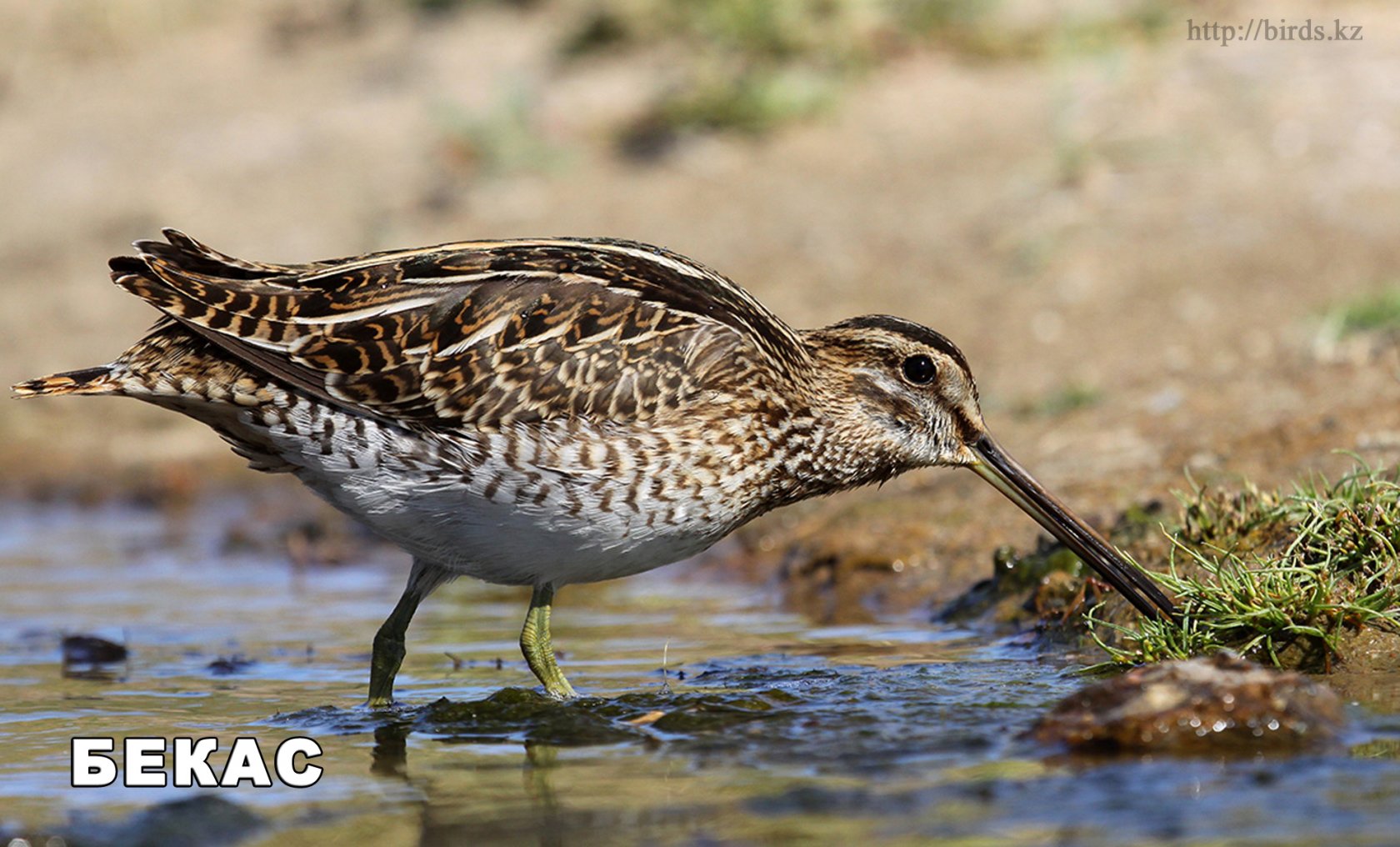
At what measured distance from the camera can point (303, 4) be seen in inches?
691

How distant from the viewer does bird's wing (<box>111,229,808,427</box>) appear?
A: 244 inches

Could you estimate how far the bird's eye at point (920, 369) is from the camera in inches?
274

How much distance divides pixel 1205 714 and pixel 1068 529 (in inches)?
73.2

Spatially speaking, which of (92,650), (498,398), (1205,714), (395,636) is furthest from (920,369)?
(92,650)

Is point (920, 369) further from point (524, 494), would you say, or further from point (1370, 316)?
point (1370, 316)

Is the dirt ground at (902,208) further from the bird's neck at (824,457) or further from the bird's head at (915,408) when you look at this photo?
the bird's neck at (824,457)

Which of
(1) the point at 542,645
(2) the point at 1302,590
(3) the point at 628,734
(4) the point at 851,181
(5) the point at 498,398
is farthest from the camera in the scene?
(4) the point at 851,181

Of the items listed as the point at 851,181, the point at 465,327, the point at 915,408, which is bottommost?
the point at 915,408

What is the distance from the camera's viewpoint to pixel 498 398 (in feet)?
20.4

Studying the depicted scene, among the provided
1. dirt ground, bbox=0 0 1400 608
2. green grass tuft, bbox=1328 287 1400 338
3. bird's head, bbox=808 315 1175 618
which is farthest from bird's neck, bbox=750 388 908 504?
green grass tuft, bbox=1328 287 1400 338

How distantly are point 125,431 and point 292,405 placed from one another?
711 centimetres

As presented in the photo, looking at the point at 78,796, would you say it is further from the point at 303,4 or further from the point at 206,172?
the point at 303,4

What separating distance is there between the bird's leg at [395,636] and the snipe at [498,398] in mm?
11

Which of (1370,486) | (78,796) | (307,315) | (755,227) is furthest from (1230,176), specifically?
(78,796)
